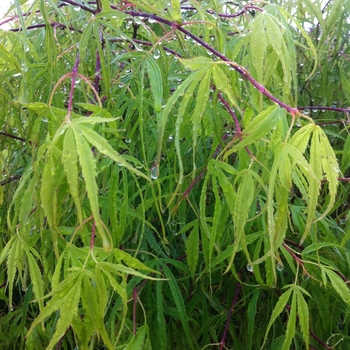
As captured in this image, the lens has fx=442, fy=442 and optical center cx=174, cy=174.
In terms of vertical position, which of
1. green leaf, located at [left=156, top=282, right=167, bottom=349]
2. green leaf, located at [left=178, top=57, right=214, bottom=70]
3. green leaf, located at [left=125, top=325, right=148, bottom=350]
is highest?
green leaf, located at [left=178, top=57, right=214, bottom=70]

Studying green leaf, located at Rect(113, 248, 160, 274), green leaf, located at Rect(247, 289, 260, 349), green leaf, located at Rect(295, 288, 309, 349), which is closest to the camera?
green leaf, located at Rect(113, 248, 160, 274)

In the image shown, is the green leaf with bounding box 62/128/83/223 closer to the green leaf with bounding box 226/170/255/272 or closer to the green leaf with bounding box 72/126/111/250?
the green leaf with bounding box 72/126/111/250

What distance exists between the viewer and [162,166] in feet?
2.43

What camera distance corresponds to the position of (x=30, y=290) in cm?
77

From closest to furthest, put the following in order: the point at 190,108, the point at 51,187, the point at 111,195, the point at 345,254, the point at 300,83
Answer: the point at 51,187 → the point at 111,195 → the point at 190,108 → the point at 345,254 → the point at 300,83

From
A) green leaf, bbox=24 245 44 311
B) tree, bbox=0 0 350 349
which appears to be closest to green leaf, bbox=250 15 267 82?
tree, bbox=0 0 350 349

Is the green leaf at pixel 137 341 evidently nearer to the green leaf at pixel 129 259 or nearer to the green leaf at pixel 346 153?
the green leaf at pixel 129 259

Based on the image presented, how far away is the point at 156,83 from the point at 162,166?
0.25 m

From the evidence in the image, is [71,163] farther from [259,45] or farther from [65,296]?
[259,45]

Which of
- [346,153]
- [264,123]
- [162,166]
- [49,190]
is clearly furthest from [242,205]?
[346,153]

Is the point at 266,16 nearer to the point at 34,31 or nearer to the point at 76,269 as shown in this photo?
the point at 76,269

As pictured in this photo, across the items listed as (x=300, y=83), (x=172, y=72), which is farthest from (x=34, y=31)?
(x=300, y=83)

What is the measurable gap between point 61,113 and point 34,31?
35 cm

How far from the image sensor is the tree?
425 mm
